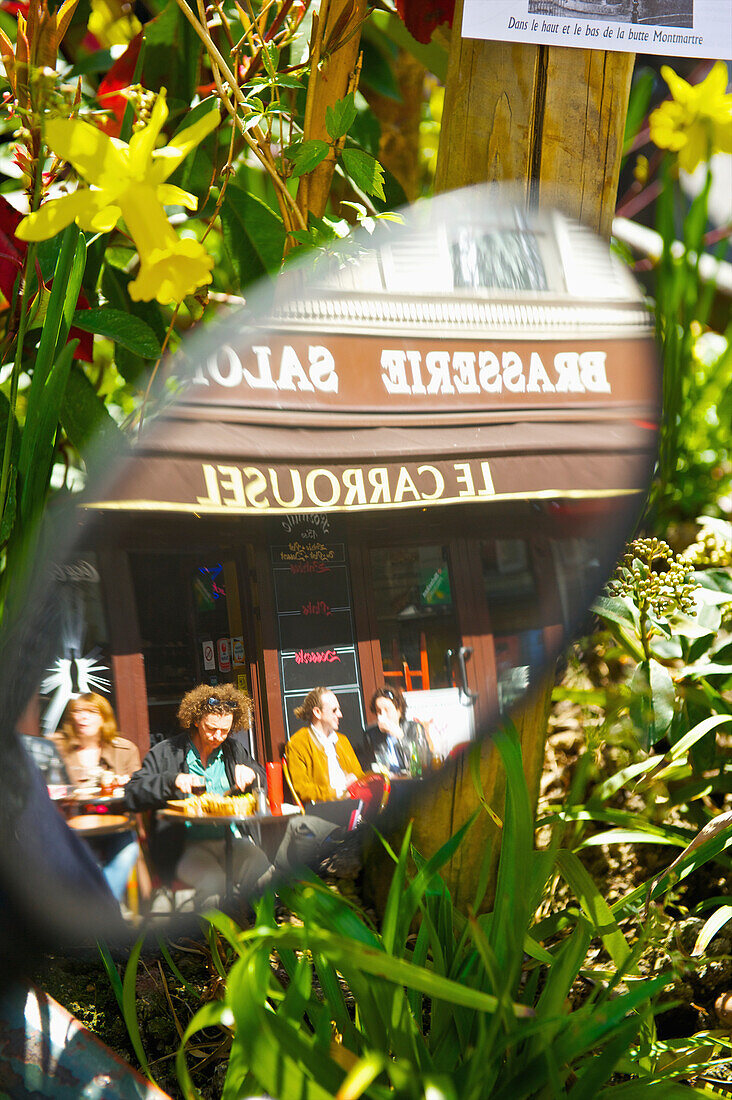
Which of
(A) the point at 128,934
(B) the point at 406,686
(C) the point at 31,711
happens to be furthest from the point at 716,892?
(C) the point at 31,711

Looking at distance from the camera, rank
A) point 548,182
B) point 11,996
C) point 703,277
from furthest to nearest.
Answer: point 703,277 < point 548,182 < point 11,996

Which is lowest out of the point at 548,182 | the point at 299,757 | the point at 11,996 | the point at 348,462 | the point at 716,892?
the point at 716,892

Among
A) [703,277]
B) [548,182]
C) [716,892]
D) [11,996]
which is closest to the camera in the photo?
[11,996]

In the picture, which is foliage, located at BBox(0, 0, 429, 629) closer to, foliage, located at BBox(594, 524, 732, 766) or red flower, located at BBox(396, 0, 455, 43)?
red flower, located at BBox(396, 0, 455, 43)

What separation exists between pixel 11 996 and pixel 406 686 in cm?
41

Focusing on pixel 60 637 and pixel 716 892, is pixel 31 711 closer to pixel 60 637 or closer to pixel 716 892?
pixel 60 637

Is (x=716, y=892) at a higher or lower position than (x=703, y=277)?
lower

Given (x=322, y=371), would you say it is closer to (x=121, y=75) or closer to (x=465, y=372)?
(x=465, y=372)

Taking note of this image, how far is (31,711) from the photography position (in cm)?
61

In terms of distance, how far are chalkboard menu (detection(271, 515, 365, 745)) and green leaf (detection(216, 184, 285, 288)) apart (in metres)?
0.37

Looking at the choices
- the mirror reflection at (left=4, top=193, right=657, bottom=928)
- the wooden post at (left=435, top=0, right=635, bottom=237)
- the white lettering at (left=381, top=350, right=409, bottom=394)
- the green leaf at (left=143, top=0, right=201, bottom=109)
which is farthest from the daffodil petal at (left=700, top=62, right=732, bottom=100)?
the green leaf at (left=143, top=0, right=201, bottom=109)

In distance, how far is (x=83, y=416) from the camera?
0.82m

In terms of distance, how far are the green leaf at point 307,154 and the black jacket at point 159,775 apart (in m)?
0.53

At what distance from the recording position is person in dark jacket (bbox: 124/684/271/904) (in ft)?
2.02
